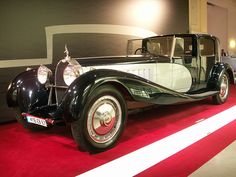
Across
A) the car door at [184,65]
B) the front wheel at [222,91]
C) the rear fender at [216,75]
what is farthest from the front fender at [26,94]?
the front wheel at [222,91]

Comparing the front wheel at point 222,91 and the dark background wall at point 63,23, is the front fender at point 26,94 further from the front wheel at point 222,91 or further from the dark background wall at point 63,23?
the front wheel at point 222,91

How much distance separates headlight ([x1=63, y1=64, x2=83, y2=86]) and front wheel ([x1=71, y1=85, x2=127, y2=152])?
388 millimetres

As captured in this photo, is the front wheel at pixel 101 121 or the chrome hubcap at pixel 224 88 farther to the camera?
the chrome hubcap at pixel 224 88

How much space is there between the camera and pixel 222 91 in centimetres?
509

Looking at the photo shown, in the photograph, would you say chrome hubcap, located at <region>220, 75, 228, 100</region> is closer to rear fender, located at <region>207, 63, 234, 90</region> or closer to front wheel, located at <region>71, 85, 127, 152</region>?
rear fender, located at <region>207, 63, 234, 90</region>

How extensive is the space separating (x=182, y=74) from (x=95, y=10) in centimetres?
233

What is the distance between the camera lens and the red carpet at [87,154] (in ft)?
8.13

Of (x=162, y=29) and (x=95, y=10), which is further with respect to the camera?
(x=162, y=29)

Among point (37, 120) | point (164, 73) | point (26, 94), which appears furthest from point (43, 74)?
point (164, 73)

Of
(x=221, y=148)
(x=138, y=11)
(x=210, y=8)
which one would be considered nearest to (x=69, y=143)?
Answer: (x=221, y=148)

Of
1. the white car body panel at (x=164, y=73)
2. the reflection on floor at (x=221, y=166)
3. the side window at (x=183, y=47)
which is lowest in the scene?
the reflection on floor at (x=221, y=166)

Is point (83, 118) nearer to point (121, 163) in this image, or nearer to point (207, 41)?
point (121, 163)

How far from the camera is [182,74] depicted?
4.38 m

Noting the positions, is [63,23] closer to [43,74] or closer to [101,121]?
[43,74]
